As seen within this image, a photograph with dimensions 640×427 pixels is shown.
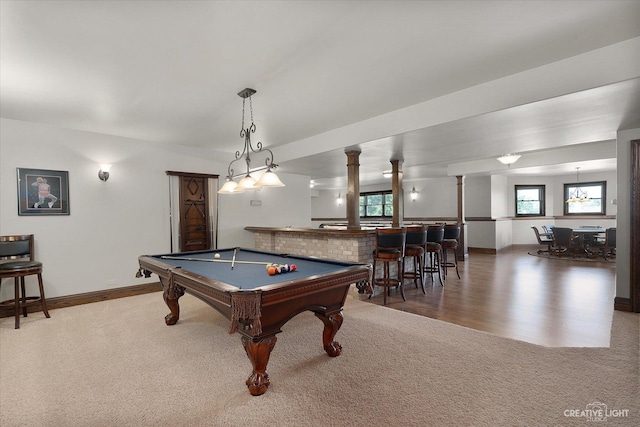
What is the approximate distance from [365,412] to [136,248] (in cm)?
457

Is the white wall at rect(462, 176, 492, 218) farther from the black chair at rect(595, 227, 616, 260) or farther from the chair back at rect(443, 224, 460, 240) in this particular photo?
the chair back at rect(443, 224, 460, 240)

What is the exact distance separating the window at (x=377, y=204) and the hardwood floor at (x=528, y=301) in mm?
4879

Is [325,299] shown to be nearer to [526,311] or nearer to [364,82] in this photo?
[364,82]

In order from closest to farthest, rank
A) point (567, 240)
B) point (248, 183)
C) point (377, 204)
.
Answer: point (248, 183) < point (567, 240) < point (377, 204)

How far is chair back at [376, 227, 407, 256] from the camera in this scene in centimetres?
424

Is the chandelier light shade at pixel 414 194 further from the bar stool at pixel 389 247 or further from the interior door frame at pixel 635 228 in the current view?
the interior door frame at pixel 635 228

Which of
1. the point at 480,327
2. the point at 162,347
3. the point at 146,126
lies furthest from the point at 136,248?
the point at 480,327

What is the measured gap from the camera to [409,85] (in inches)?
122

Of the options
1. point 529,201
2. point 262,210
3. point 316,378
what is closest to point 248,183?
point 316,378

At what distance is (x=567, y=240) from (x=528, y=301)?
16.7ft

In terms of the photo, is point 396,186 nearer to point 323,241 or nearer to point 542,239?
point 323,241

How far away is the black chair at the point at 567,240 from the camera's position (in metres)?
7.70

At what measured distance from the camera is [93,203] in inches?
Answer: 181

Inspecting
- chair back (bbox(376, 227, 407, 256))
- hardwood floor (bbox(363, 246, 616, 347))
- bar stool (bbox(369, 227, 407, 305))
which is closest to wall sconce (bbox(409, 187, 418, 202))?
hardwood floor (bbox(363, 246, 616, 347))
